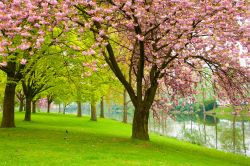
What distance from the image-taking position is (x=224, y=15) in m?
16.5

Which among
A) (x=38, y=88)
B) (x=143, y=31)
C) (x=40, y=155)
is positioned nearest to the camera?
(x=40, y=155)

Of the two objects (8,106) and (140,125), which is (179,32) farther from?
(8,106)

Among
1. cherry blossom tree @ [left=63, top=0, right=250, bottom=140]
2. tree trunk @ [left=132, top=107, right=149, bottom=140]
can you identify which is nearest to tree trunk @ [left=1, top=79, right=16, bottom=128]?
cherry blossom tree @ [left=63, top=0, right=250, bottom=140]

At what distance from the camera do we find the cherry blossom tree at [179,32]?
16.5 metres

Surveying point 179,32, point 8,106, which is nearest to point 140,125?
point 179,32

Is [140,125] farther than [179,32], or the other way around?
[140,125]

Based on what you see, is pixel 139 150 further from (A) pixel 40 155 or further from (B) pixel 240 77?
(B) pixel 240 77

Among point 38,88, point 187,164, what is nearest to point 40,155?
point 187,164

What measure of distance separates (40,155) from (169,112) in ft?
50.9

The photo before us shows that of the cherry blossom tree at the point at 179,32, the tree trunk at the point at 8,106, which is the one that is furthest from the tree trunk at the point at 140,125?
the tree trunk at the point at 8,106

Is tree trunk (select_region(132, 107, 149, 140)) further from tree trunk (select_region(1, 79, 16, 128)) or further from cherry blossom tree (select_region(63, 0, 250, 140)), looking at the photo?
tree trunk (select_region(1, 79, 16, 128))

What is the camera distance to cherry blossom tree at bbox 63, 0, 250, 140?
54.3ft

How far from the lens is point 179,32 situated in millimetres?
18094

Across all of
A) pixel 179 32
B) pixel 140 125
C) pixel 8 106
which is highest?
pixel 179 32
